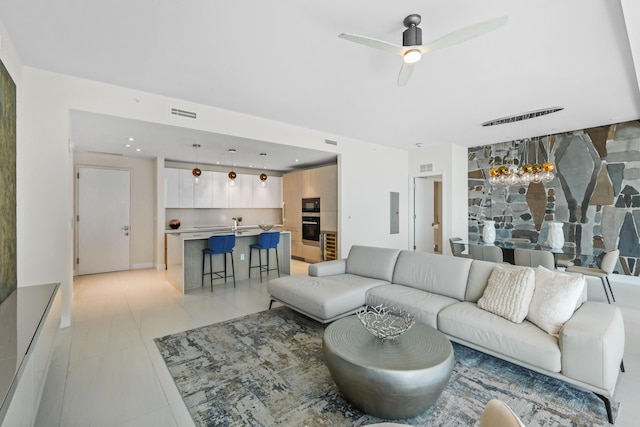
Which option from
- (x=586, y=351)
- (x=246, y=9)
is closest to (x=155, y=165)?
(x=246, y=9)

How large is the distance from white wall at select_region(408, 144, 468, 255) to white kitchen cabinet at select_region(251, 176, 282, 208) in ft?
13.3

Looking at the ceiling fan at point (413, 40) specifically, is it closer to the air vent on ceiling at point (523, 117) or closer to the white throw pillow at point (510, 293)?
the white throw pillow at point (510, 293)

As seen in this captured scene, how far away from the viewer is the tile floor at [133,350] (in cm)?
193

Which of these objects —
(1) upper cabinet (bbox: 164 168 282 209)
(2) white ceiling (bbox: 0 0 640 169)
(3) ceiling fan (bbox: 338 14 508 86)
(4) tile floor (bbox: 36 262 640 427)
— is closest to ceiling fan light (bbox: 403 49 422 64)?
(3) ceiling fan (bbox: 338 14 508 86)

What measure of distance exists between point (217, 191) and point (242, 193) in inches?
26.6

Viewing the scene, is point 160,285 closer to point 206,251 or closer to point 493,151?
point 206,251

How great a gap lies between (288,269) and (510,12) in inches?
203

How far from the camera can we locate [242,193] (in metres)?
7.80

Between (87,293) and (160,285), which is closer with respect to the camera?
(87,293)

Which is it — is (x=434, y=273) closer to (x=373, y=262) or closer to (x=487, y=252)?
(x=373, y=262)

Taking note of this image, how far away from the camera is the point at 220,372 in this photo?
2.39m

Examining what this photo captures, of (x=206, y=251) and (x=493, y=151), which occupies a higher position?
(x=493, y=151)

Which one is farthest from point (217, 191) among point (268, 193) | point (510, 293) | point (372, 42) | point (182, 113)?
point (510, 293)

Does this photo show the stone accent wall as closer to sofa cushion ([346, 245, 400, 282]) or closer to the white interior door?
sofa cushion ([346, 245, 400, 282])
